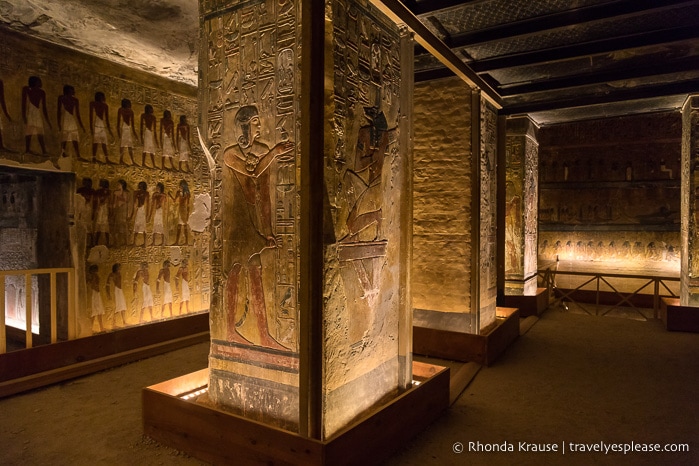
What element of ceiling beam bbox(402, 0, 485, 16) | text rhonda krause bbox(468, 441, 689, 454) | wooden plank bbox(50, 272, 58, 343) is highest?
ceiling beam bbox(402, 0, 485, 16)

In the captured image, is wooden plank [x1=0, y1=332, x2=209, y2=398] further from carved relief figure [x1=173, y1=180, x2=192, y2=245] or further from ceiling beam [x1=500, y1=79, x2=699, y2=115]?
ceiling beam [x1=500, y1=79, x2=699, y2=115]

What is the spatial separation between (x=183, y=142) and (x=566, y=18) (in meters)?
5.54

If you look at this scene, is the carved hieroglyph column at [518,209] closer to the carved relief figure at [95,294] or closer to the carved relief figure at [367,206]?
the carved relief figure at [367,206]

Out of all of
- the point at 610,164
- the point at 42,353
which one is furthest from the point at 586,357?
the point at 610,164

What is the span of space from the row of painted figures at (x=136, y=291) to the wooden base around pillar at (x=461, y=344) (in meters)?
3.77

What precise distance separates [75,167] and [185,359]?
279 centimetres

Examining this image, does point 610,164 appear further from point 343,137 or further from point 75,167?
point 75,167

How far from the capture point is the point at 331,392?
2.89m

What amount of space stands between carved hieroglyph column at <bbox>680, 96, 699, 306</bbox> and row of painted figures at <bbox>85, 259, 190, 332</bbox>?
7907mm

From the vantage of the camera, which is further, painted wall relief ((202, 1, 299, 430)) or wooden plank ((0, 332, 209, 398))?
wooden plank ((0, 332, 209, 398))

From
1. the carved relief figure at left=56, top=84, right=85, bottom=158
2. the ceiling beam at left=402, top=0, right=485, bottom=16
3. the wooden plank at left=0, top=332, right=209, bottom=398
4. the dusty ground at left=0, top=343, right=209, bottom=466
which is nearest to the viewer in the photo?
the dusty ground at left=0, top=343, right=209, bottom=466

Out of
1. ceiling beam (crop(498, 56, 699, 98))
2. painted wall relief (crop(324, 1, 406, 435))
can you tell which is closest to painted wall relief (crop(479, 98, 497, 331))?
ceiling beam (crop(498, 56, 699, 98))

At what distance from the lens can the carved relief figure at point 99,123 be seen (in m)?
5.85

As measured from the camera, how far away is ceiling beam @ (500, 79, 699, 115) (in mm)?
6439
